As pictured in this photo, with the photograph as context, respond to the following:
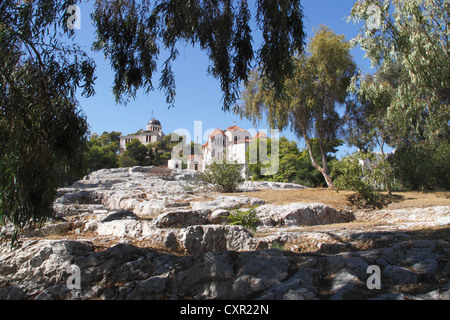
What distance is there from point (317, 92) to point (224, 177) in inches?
248

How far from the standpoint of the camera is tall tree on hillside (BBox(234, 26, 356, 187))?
47.6ft

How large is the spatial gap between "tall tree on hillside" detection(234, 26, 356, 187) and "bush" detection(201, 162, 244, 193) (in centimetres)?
331

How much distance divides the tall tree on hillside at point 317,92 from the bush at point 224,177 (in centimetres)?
331

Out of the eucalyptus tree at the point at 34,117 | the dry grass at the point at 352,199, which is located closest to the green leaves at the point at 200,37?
the eucalyptus tree at the point at 34,117

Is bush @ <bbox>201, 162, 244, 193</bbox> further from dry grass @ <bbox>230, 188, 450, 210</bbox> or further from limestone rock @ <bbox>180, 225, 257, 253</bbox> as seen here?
limestone rock @ <bbox>180, 225, 257, 253</bbox>

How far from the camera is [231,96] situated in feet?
16.6

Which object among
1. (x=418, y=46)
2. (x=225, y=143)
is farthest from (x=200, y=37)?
(x=225, y=143)

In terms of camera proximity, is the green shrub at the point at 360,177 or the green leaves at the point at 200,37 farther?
the green shrub at the point at 360,177

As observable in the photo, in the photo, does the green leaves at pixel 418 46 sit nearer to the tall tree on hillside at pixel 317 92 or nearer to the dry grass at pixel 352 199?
the dry grass at pixel 352 199

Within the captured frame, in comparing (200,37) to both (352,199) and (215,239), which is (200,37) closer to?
(215,239)

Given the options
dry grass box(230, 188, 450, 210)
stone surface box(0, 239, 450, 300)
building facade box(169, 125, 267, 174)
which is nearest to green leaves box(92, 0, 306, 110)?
stone surface box(0, 239, 450, 300)

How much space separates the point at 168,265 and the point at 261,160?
107 feet

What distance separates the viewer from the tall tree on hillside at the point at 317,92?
14508 mm

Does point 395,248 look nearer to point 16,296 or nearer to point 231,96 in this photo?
point 231,96
